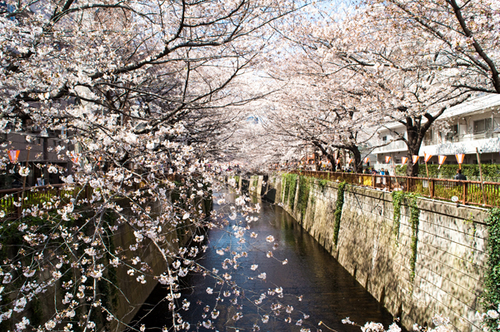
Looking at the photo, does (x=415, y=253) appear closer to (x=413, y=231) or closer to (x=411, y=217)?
(x=413, y=231)

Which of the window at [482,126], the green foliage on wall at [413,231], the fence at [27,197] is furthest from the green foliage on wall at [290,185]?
the fence at [27,197]

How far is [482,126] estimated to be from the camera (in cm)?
2411

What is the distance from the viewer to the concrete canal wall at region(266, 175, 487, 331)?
682 centimetres

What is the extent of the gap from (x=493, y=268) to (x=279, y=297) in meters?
6.40

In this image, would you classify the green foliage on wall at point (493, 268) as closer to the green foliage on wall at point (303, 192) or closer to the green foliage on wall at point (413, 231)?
the green foliage on wall at point (413, 231)

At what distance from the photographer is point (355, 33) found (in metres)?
7.93

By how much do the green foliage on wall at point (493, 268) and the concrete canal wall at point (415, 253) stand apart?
0.24 m

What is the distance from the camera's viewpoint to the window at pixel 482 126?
23.4m

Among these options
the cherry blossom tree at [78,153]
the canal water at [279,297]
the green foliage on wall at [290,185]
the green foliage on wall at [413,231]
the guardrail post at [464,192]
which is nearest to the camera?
the cherry blossom tree at [78,153]

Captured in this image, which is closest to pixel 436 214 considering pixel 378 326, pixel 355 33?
pixel 378 326

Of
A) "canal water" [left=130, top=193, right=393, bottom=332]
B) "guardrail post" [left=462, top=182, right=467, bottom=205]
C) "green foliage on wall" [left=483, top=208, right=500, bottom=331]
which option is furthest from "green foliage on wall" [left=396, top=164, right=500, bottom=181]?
"green foliage on wall" [left=483, top=208, right=500, bottom=331]

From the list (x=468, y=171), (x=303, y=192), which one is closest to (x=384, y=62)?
(x=303, y=192)

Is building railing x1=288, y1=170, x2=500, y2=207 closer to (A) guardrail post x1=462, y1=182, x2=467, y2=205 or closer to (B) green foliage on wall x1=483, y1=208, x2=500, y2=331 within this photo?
(A) guardrail post x1=462, y1=182, x2=467, y2=205

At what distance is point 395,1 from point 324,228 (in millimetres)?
13641
